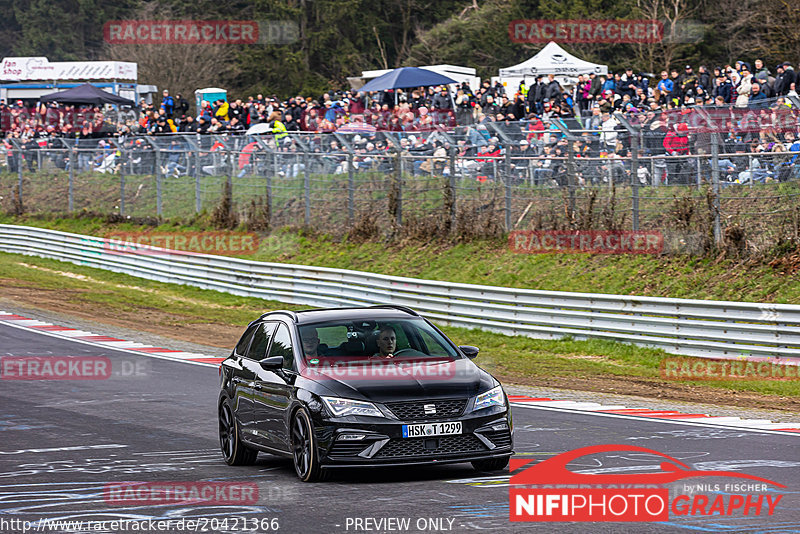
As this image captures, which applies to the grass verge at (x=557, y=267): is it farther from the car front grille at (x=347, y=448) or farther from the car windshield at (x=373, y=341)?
the car front grille at (x=347, y=448)

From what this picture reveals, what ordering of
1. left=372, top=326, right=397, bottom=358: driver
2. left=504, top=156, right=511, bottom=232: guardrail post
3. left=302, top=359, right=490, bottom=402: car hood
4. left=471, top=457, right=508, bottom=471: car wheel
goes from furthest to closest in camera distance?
left=504, top=156, right=511, bottom=232: guardrail post
left=372, top=326, right=397, bottom=358: driver
left=471, top=457, right=508, bottom=471: car wheel
left=302, top=359, right=490, bottom=402: car hood

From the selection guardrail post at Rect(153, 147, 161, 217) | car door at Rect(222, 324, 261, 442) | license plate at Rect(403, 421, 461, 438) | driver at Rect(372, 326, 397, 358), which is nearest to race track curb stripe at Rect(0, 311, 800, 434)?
driver at Rect(372, 326, 397, 358)

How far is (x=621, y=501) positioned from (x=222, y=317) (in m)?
19.6

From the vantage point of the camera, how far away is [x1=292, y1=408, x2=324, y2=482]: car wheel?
9133 millimetres

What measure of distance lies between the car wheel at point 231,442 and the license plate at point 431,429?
216 centimetres

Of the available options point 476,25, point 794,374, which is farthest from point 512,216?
point 476,25

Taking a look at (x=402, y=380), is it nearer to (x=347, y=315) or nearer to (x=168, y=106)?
(x=347, y=315)

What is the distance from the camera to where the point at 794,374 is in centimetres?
1694

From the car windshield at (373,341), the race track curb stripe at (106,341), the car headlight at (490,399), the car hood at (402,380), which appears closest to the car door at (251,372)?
the car windshield at (373,341)

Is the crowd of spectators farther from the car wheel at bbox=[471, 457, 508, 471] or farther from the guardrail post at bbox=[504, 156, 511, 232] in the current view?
the car wheel at bbox=[471, 457, 508, 471]

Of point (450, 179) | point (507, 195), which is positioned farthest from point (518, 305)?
point (450, 179)

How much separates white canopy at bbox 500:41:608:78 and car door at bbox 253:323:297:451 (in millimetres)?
26725

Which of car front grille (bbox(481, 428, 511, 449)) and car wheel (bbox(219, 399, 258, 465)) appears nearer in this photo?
car front grille (bbox(481, 428, 511, 449))

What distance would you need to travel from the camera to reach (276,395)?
9.89 m
